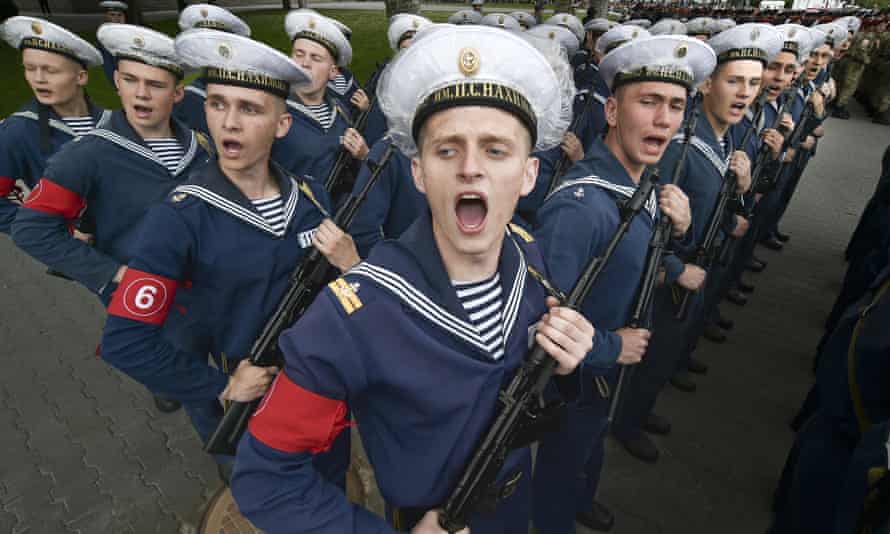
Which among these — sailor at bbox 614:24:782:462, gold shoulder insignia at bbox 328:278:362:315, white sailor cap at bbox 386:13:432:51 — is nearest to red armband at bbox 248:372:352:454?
gold shoulder insignia at bbox 328:278:362:315

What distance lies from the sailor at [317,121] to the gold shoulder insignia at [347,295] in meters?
3.08

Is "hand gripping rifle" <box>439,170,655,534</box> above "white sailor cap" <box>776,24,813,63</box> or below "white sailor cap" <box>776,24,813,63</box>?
below

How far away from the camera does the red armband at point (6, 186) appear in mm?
3906

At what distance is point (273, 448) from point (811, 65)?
7.99m

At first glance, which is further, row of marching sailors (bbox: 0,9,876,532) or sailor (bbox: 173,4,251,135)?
sailor (bbox: 173,4,251,135)

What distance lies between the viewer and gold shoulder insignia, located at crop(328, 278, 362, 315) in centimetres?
145

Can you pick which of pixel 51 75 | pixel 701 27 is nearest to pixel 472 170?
pixel 51 75

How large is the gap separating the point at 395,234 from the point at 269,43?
21255mm

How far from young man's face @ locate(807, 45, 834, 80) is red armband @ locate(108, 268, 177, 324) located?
7.71 m

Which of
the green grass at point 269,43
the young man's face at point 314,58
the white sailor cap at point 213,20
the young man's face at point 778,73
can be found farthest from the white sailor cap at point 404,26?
the green grass at point 269,43

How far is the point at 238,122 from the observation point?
8.11 ft

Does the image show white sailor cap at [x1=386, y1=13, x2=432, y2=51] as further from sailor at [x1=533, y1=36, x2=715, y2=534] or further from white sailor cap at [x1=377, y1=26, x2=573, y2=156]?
white sailor cap at [x1=377, y1=26, x2=573, y2=156]

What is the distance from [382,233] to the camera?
376 cm

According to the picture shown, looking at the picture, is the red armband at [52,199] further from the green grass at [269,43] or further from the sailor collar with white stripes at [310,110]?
the green grass at [269,43]
